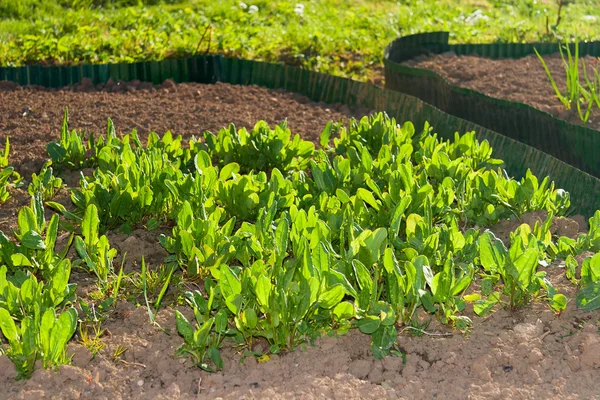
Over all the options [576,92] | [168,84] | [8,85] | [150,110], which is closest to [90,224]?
[150,110]

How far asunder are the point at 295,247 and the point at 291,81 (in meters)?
3.22

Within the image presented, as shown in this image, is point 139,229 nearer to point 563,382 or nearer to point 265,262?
point 265,262

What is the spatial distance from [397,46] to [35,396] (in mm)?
5075

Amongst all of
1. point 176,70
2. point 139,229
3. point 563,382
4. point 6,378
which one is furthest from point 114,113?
point 563,382

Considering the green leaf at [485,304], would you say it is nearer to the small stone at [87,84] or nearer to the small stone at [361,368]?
→ the small stone at [361,368]

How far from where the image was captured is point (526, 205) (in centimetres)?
347

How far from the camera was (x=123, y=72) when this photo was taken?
595 cm

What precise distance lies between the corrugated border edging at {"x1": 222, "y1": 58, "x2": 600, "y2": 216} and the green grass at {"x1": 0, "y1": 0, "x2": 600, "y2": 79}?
0.77 meters

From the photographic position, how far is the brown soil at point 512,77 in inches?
214

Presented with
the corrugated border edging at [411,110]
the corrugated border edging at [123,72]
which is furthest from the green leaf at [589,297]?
the corrugated border edging at [123,72]

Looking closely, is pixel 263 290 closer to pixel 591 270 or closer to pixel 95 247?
pixel 95 247

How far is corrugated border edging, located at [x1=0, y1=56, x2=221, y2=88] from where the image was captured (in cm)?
581

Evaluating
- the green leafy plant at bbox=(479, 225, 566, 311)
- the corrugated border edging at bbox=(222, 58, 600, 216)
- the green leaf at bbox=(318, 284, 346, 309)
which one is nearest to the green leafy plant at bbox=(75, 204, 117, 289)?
the green leaf at bbox=(318, 284, 346, 309)

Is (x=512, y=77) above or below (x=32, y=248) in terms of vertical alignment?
above
